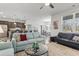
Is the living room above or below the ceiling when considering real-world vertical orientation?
below

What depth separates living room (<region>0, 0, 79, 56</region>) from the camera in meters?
2.70

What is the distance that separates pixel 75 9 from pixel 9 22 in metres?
6.95

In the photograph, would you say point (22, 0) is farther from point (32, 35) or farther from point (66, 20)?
point (66, 20)

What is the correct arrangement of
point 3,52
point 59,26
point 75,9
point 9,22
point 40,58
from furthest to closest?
point 9,22 < point 59,26 < point 75,9 < point 3,52 < point 40,58

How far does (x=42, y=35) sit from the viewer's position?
529cm

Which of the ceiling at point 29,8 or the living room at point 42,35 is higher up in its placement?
the ceiling at point 29,8

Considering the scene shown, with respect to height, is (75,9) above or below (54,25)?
above

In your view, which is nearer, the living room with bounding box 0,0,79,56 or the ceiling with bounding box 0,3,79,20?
the living room with bounding box 0,0,79,56

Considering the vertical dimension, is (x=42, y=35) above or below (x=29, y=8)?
below

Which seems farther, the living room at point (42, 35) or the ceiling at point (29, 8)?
the ceiling at point (29, 8)

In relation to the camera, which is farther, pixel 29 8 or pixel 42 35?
pixel 42 35

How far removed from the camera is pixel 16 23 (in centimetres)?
941

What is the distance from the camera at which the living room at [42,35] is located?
2.70m

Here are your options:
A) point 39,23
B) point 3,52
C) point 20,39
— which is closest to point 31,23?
point 39,23
